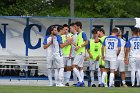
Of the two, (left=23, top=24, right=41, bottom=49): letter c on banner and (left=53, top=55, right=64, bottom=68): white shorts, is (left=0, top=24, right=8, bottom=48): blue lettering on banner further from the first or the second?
(left=53, top=55, right=64, bottom=68): white shorts

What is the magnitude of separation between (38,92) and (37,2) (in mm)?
19931

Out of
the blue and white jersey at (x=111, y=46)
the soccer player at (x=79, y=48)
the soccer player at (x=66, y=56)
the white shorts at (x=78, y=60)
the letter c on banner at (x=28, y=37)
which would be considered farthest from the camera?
the letter c on banner at (x=28, y=37)

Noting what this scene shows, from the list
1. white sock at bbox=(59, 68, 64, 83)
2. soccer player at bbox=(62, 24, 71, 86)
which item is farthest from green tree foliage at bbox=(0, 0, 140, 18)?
white sock at bbox=(59, 68, 64, 83)

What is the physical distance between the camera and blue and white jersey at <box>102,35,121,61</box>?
21594mm

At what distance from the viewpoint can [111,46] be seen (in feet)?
71.0

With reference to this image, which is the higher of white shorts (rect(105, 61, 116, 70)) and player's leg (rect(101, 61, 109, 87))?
white shorts (rect(105, 61, 116, 70))

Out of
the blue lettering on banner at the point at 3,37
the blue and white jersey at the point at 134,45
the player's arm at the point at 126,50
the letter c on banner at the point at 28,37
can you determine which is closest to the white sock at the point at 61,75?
the player's arm at the point at 126,50

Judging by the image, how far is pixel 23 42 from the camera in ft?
82.4

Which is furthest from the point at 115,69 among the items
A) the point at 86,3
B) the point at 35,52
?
the point at 86,3

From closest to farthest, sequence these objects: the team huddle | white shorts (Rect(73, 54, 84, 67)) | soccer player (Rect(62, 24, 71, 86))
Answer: the team huddle, white shorts (Rect(73, 54, 84, 67)), soccer player (Rect(62, 24, 71, 86))

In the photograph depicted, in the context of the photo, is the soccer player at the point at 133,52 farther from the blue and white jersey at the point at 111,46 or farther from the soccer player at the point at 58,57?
the soccer player at the point at 58,57

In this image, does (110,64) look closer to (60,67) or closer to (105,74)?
(105,74)

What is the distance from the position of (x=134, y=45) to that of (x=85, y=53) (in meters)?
1.80

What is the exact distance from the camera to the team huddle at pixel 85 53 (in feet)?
69.6
